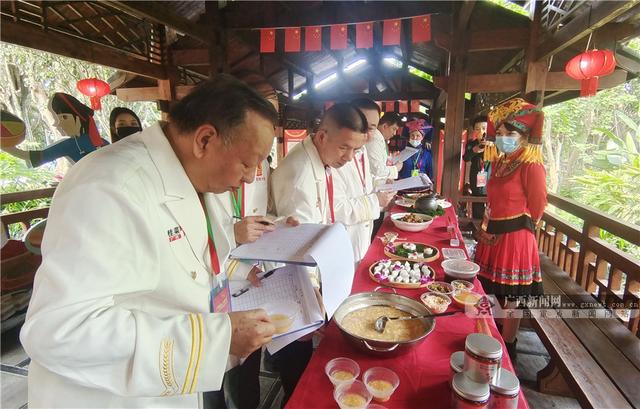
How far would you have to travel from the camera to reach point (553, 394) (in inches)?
108

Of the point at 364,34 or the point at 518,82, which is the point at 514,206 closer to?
the point at 518,82

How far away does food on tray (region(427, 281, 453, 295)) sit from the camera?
6.20ft

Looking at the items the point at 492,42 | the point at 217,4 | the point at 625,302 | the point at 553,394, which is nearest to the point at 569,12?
the point at 492,42

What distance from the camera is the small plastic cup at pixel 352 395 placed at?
1093mm

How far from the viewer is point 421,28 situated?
4.66 meters

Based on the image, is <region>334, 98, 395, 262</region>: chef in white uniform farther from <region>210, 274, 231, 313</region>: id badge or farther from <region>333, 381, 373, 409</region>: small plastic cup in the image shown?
<region>333, 381, 373, 409</region>: small plastic cup

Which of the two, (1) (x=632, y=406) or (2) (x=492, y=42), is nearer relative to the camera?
(1) (x=632, y=406)

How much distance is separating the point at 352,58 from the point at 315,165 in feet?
39.3

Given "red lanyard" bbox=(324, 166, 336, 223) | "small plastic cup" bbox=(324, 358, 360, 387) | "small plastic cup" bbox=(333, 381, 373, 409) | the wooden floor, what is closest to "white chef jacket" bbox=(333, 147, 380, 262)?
"red lanyard" bbox=(324, 166, 336, 223)

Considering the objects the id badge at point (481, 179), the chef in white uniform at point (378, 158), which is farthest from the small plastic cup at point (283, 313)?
the id badge at point (481, 179)

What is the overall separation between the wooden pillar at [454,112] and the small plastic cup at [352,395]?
5.33 meters

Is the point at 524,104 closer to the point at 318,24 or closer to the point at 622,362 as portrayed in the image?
the point at 622,362

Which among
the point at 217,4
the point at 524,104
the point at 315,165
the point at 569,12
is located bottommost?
the point at 315,165

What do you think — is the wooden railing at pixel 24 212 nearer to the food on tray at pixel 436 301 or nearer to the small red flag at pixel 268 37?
the small red flag at pixel 268 37
